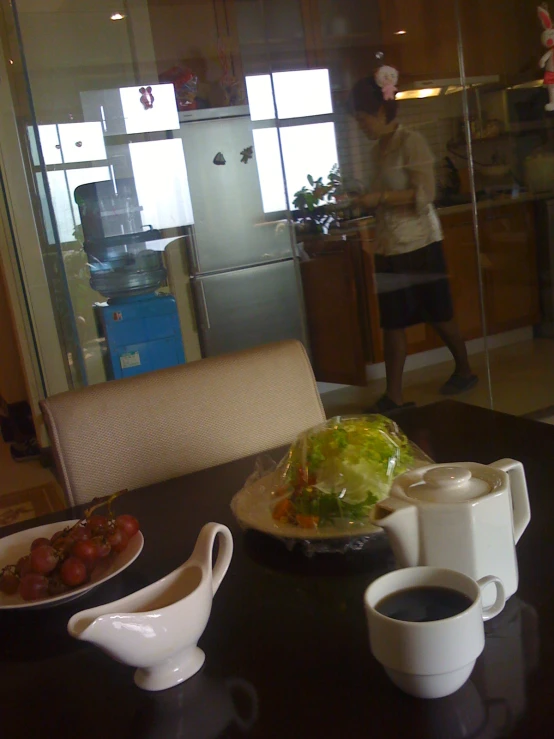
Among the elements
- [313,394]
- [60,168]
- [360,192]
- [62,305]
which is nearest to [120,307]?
[62,305]

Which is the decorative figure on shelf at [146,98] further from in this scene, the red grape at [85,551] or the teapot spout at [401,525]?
the teapot spout at [401,525]

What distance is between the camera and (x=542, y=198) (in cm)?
384

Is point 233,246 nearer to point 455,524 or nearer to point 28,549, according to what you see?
point 28,549

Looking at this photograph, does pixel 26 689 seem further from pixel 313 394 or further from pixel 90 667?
pixel 313 394

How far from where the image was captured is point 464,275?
3811mm

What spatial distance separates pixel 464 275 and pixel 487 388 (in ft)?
1.83

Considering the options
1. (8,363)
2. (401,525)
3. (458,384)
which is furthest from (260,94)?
(401,525)

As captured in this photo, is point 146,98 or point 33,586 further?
point 146,98

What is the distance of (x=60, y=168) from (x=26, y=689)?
266 centimetres

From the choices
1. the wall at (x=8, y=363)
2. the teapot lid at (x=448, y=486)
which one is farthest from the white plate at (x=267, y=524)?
the wall at (x=8, y=363)

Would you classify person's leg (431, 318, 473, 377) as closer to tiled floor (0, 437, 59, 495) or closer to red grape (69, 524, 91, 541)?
tiled floor (0, 437, 59, 495)

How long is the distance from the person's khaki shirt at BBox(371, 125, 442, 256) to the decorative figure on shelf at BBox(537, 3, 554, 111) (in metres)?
0.66

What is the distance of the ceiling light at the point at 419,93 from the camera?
3496 mm

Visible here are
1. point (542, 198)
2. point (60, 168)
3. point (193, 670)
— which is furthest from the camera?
point (542, 198)
